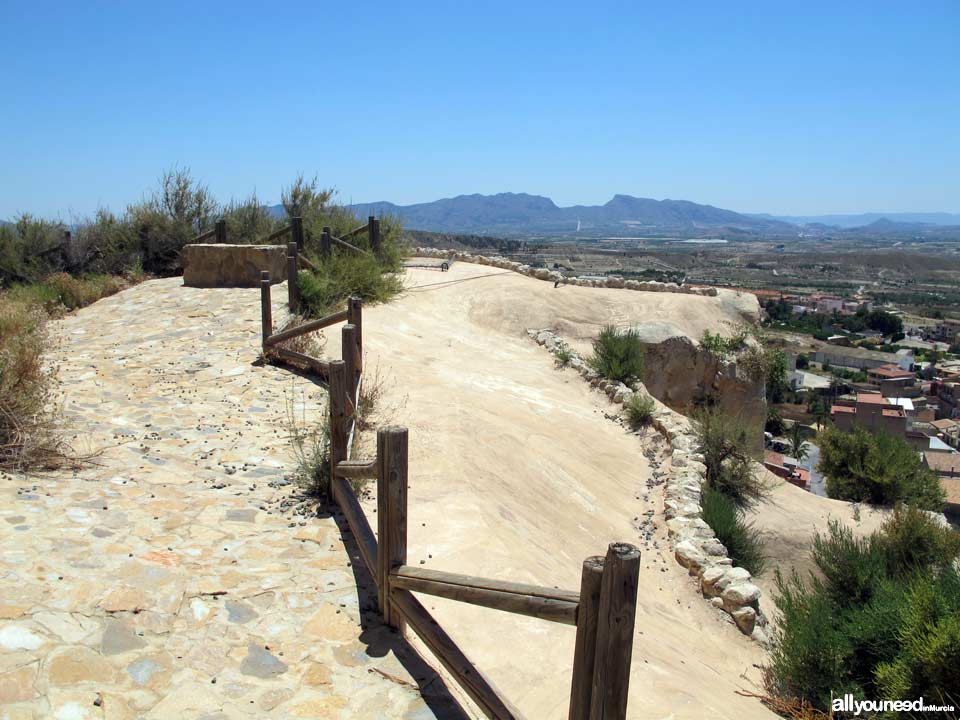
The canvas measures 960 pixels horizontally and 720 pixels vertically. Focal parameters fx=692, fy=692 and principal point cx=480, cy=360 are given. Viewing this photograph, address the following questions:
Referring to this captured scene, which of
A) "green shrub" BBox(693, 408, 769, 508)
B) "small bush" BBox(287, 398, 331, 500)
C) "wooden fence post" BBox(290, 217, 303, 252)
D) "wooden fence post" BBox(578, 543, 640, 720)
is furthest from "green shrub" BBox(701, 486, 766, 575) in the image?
"wooden fence post" BBox(290, 217, 303, 252)

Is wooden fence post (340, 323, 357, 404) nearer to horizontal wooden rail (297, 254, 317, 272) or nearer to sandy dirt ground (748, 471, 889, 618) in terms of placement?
sandy dirt ground (748, 471, 889, 618)

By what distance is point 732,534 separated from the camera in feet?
26.8

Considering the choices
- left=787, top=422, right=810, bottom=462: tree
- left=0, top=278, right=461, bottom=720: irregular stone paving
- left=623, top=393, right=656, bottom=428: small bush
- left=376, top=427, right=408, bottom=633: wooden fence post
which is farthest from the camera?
left=787, top=422, right=810, bottom=462: tree

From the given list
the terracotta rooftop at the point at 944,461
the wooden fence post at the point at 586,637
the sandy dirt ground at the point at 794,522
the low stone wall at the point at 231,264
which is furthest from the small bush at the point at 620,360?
the terracotta rooftop at the point at 944,461

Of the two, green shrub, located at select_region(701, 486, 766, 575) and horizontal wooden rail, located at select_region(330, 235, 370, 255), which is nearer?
green shrub, located at select_region(701, 486, 766, 575)

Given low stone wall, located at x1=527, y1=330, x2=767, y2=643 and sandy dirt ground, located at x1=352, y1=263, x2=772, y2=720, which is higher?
sandy dirt ground, located at x1=352, y1=263, x2=772, y2=720

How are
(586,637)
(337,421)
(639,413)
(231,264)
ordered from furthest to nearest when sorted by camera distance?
1. (231,264)
2. (639,413)
3. (337,421)
4. (586,637)

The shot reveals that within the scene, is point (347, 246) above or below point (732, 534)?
above

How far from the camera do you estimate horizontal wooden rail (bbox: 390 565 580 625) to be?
2.95 m

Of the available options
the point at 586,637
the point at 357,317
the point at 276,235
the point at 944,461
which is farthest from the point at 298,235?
the point at 944,461

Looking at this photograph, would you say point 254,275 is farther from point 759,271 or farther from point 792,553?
point 759,271

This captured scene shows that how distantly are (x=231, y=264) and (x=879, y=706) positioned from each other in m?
13.0

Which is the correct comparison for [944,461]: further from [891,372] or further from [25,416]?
[25,416]

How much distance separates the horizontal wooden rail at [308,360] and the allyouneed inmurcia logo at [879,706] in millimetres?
6375
